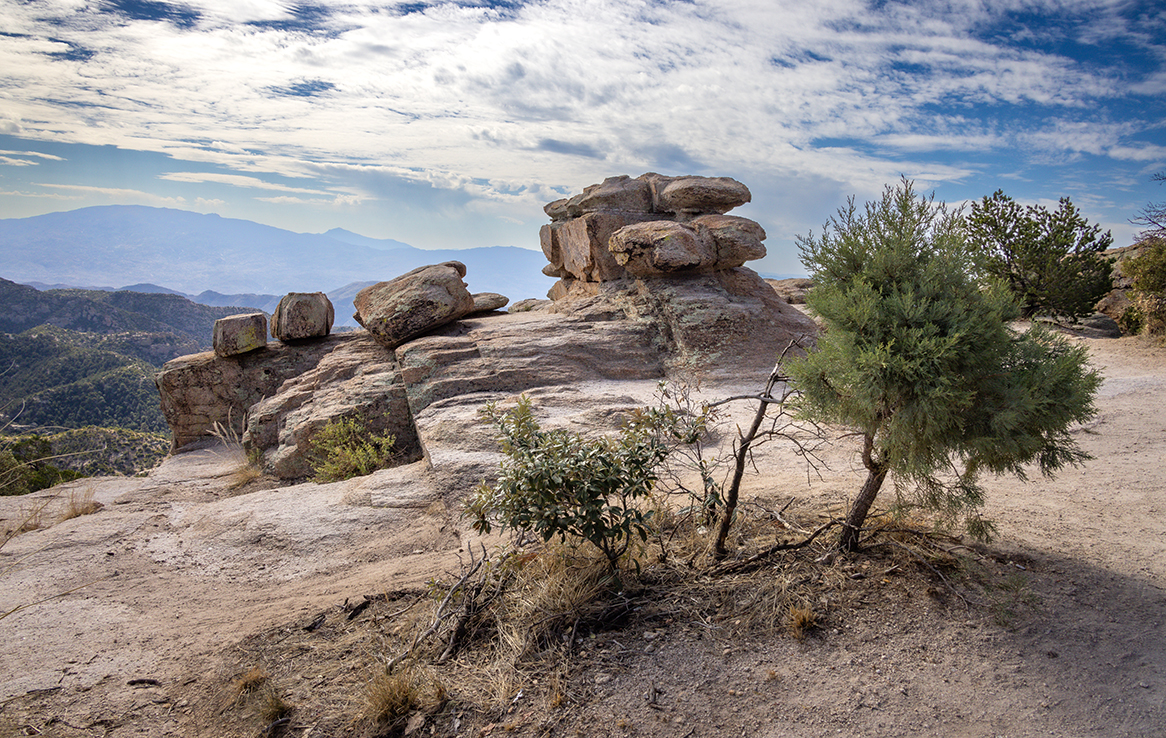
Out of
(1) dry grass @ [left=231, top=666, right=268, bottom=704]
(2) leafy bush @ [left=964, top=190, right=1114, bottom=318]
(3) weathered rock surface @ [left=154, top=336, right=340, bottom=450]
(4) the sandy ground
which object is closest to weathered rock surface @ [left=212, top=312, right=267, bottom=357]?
(3) weathered rock surface @ [left=154, top=336, right=340, bottom=450]

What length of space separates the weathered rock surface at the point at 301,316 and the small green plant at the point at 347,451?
4164 millimetres

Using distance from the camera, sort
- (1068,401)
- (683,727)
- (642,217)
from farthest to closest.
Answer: (642,217) < (1068,401) < (683,727)

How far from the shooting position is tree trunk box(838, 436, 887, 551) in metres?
4.01

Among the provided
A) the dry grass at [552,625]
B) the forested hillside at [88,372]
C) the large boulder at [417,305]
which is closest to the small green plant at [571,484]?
the dry grass at [552,625]

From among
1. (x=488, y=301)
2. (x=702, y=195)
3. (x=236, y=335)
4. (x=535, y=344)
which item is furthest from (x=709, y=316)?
(x=236, y=335)

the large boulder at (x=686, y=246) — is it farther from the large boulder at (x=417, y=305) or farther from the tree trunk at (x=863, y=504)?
the tree trunk at (x=863, y=504)

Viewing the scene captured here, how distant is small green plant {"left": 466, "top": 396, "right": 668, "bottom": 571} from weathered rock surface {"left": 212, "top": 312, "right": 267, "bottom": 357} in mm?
11540

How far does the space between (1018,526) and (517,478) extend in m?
4.01

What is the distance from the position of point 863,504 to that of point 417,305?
984 centimetres

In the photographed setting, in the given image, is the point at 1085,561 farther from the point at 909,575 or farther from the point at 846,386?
the point at 846,386

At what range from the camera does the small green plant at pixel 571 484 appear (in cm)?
375

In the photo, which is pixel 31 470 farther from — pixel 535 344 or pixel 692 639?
pixel 692 639

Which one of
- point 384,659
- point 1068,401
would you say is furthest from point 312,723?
point 1068,401

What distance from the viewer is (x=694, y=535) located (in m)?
4.75
